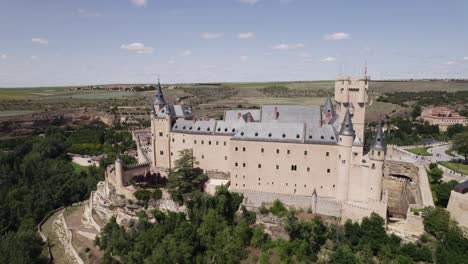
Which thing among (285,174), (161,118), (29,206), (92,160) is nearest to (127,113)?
(92,160)

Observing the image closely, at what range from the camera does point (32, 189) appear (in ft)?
207

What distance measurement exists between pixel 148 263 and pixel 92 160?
54.0 metres

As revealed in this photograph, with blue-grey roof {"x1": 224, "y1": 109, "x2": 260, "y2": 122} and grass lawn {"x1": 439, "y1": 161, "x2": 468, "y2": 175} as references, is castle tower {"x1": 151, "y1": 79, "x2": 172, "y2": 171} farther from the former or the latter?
grass lawn {"x1": 439, "y1": 161, "x2": 468, "y2": 175}

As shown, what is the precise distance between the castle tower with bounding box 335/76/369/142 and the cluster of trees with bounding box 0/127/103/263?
44.3m

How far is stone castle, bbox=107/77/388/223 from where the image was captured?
35281mm

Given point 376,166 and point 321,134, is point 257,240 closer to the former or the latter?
point 321,134

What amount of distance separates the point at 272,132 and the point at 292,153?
374 cm

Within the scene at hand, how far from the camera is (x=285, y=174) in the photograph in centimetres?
3897

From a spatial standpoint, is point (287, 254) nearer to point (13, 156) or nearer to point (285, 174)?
point (285, 174)

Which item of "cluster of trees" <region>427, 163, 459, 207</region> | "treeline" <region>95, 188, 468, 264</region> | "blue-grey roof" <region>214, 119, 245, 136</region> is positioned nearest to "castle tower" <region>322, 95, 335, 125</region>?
"blue-grey roof" <region>214, 119, 245, 136</region>

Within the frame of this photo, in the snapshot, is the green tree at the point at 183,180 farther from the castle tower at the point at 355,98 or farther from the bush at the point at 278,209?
the castle tower at the point at 355,98

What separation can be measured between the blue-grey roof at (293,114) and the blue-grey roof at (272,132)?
2.23 metres

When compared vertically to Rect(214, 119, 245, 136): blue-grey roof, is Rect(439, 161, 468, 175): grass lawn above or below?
below

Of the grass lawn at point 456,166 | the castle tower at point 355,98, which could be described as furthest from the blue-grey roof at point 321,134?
the grass lawn at point 456,166
